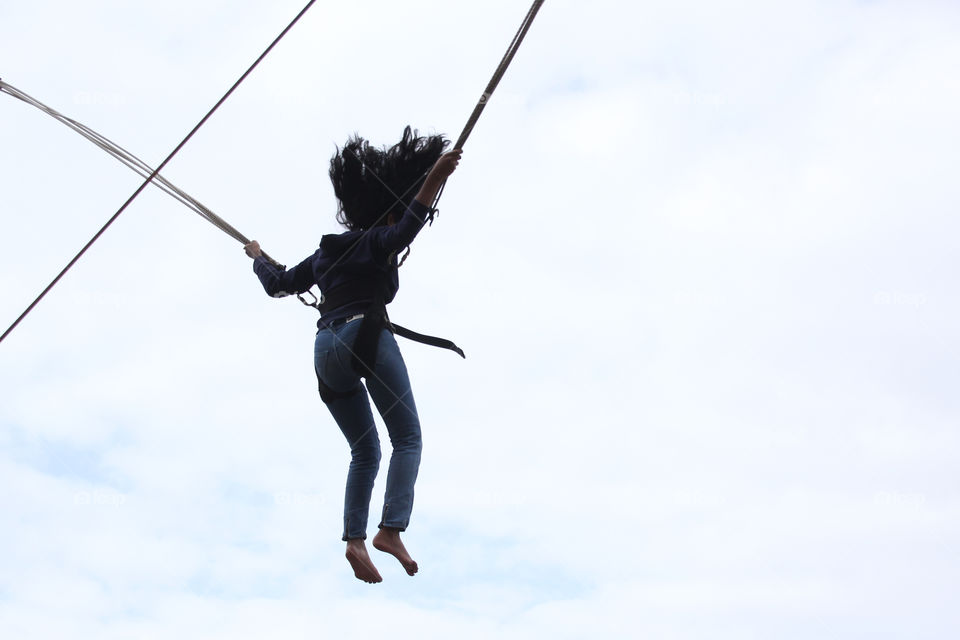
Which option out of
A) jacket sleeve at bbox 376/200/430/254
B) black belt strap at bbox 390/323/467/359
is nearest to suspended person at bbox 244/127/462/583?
jacket sleeve at bbox 376/200/430/254

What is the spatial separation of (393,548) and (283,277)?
1.62m

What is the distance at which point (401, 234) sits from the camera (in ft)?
17.0

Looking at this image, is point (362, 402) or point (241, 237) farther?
point (241, 237)

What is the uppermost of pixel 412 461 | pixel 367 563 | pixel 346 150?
pixel 346 150

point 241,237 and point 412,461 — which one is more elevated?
point 241,237

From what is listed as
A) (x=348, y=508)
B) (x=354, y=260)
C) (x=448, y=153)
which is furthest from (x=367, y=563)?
(x=448, y=153)

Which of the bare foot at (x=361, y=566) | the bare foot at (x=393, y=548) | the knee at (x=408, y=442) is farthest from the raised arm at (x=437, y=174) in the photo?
the bare foot at (x=361, y=566)

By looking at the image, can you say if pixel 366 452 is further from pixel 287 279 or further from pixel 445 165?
pixel 445 165

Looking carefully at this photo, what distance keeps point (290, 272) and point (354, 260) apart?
0.59m

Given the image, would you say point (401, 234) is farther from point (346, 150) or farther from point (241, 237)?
point (241, 237)

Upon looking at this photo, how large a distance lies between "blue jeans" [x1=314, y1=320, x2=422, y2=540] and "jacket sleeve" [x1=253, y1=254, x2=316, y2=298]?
439mm

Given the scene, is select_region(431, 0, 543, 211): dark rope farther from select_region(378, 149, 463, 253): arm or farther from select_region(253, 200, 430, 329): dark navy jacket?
select_region(253, 200, 430, 329): dark navy jacket

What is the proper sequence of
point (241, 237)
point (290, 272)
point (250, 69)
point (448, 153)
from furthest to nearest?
point (241, 237) → point (290, 272) → point (250, 69) → point (448, 153)

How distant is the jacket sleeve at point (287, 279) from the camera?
5898 millimetres
